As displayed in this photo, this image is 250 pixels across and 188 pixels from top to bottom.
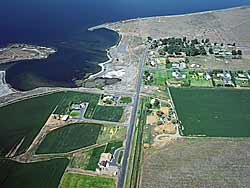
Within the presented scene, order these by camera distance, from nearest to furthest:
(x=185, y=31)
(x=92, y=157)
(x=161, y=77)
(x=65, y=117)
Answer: (x=92, y=157) → (x=65, y=117) → (x=161, y=77) → (x=185, y=31)

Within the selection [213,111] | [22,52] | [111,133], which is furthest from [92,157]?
[22,52]

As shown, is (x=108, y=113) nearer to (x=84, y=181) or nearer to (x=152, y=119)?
(x=152, y=119)

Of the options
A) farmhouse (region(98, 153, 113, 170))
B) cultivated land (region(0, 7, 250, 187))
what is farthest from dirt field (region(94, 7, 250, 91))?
farmhouse (region(98, 153, 113, 170))

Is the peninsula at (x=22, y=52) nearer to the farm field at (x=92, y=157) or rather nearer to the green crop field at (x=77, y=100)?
the green crop field at (x=77, y=100)

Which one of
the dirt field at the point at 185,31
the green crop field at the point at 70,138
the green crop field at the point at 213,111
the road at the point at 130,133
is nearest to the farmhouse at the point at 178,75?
the green crop field at the point at 213,111

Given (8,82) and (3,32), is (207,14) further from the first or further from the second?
(8,82)

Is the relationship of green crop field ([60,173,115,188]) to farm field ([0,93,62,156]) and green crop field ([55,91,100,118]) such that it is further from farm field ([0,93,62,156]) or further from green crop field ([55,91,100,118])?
green crop field ([55,91,100,118])
